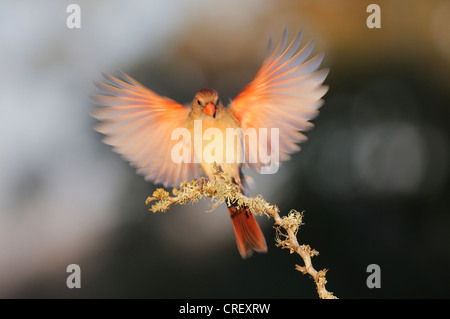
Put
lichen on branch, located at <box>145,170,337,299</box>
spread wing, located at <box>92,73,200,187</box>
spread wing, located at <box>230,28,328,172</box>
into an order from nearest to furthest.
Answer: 1. lichen on branch, located at <box>145,170,337,299</box>
2. spread wing, located at <box>230,28,328,172</box>
3. spread wing, located at <box>92,73,200,187</box>

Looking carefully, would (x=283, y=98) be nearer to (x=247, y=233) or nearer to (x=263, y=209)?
(x=247, y=233)

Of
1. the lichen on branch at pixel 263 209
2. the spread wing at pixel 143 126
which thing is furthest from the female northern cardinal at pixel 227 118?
the lichen on branch at pixel 263 209

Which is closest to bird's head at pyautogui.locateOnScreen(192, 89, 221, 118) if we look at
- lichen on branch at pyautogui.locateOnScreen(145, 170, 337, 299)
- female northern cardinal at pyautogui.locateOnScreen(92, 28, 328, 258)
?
female northern cardinal at pyautogui.locateOnScreen(92, 28, 328, 258)

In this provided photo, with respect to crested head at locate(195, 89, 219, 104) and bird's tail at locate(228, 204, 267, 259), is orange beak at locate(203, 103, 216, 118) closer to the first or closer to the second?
crested head at locate(195, 89, 219, 104)

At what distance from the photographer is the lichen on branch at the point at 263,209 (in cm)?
126

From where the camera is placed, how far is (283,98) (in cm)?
205

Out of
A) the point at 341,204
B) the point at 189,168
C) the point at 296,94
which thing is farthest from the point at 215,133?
the point at 341,204

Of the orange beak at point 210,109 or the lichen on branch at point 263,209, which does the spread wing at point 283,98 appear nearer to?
the orange beak at point 210,109

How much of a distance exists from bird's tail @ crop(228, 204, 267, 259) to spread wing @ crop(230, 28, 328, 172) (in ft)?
0.90

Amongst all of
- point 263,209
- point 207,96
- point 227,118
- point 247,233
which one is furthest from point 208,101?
point 263,209

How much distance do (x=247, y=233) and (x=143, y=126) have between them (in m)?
0.73

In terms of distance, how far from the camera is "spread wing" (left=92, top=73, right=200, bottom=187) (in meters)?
2.09

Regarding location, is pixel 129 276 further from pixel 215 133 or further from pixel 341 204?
pixel 215 133

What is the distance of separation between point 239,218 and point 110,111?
0.78 meters
